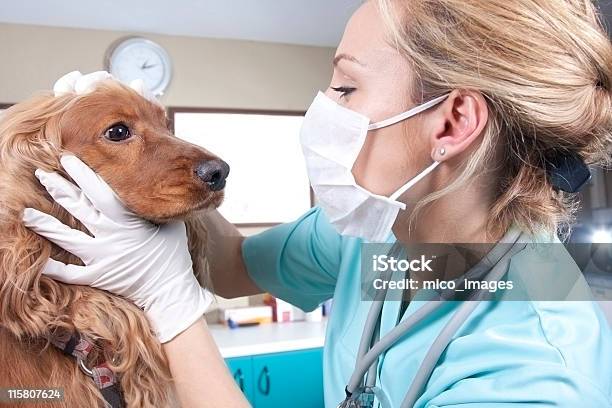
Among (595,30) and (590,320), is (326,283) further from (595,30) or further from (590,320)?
(595,30)

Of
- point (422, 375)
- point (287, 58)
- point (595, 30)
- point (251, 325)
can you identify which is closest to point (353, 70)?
point (595, 30)

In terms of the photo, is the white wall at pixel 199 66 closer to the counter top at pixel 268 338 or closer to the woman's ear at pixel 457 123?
the counter top at pixel 268 338

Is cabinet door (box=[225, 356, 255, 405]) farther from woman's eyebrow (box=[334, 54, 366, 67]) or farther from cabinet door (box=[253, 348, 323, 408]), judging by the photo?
woman's eyebrow (box=[334, 54, 366, 67])

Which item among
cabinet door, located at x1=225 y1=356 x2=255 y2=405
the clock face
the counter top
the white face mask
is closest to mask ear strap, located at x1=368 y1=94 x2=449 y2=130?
the white face mask

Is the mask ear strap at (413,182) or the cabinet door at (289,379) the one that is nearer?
the mask ear strap at (413,182)

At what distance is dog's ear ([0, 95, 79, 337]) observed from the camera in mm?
795

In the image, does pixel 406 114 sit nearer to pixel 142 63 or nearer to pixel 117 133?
pixel 117 133

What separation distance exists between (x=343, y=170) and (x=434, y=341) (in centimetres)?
31

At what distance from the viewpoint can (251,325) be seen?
8.70 ft

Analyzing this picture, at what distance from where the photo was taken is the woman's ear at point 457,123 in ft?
2.65

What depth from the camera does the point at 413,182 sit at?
2.84 ft

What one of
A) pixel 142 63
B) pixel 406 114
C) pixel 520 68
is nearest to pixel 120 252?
pixel 406 114

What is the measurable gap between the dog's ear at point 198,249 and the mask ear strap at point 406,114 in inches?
16.4

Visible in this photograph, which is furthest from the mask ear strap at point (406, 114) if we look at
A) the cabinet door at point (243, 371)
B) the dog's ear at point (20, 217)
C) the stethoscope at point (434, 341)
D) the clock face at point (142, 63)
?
the clock face at point (142, 63)
